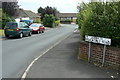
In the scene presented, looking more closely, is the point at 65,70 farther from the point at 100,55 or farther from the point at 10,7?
the point at 10,7

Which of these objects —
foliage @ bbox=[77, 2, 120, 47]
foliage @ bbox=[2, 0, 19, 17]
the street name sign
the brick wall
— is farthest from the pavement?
foliage @ bbox=[2, 0, 19, 17]

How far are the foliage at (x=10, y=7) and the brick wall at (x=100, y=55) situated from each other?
2997cm

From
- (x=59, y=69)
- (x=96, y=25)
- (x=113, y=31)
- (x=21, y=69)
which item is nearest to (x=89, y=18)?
(x=96, y=25)

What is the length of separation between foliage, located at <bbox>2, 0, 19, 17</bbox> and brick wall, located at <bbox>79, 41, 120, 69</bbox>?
98.3 ft

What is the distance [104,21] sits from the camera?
24.6ft

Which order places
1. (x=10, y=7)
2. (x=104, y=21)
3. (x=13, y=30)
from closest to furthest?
1. (x=104, y=21)
2. (x=13, y=30)
3. (x=10, y=7)

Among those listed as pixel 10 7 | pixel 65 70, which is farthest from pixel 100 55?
pixel 10 7

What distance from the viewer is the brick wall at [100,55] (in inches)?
276

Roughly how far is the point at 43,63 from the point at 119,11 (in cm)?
390

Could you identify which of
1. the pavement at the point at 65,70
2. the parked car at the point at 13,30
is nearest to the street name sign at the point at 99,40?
the pavement at the point at 65,70

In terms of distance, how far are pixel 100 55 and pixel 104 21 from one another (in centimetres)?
142

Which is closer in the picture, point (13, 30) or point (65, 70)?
point (65, 70)

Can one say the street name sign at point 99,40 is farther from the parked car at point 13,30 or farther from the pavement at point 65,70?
the parked car at point 13,30

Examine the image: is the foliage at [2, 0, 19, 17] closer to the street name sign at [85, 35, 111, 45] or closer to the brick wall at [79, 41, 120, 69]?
the brick wall at [79, 41, 120, 69]
